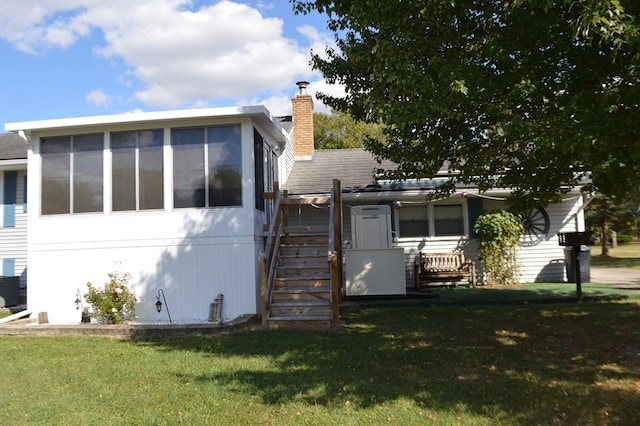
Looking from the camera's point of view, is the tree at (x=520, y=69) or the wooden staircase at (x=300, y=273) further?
the wooden staircase at (x=300, y=273)

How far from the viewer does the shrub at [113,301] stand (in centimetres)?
995

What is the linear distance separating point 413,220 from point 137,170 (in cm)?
795

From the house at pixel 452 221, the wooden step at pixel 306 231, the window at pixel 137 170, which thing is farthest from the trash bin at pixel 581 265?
the window at pixel 137 170

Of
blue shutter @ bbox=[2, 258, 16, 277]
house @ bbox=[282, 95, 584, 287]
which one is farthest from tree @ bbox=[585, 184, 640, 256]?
blue shutter @ bbox=[2, 258, 16, 277]

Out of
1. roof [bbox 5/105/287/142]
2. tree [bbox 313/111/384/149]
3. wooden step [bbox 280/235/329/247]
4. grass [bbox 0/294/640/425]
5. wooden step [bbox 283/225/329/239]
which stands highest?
tree [bbox 313/111/384/149]

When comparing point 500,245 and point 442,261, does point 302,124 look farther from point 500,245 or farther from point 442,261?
point 500,245

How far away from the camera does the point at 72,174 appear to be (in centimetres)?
1077

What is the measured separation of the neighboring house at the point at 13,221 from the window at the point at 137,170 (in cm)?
568

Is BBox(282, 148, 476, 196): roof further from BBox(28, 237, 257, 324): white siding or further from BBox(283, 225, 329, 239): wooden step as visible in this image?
BBox(28, 237, 257, 324): white siding

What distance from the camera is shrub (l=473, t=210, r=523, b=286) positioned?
14000 mm

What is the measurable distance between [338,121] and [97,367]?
33.8 m

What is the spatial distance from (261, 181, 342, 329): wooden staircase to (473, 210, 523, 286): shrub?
4.80 meters

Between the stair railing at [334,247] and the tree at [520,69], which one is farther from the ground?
the tree at [520,69]

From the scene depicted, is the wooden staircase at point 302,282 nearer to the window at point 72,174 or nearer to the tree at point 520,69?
the window at point 72,174
